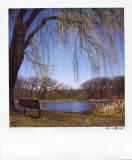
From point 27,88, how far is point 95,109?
2.53 feet

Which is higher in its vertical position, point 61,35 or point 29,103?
point 61,35

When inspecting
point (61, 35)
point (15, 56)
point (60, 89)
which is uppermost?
point (61, 35)

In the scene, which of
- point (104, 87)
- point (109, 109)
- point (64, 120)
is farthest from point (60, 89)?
point (109, 109)

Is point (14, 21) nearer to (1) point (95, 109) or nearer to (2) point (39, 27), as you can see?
(2) point (39, 27)

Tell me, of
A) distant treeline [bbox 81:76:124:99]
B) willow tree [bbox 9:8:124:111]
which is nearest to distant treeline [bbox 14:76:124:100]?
distant treeline [bbox 81:76:124:99]

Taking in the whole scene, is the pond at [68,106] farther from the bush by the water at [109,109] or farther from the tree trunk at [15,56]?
the tree trunk at [15,56]

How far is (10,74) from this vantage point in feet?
6.19

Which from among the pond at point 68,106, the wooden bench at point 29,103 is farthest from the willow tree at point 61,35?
the pond at point 68,106

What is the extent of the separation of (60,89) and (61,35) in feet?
1.92

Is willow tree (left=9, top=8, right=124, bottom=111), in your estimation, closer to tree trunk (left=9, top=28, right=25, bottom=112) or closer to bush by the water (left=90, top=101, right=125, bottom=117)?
tree trunk (left=9, top=28, right=25, bottom=112)

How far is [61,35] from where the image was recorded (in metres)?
1.89

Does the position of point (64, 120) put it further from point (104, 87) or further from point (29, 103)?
point (104, 87)

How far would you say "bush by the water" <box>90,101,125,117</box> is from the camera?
6.19 feet
